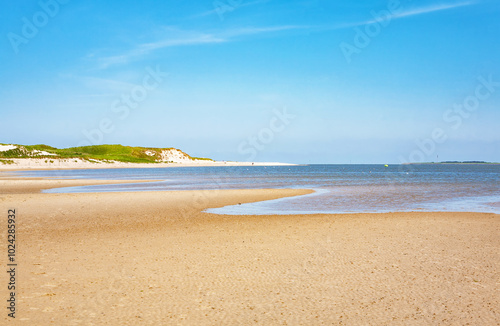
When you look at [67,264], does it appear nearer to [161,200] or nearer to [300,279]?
[300,279]

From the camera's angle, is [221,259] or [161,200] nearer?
[221,259]

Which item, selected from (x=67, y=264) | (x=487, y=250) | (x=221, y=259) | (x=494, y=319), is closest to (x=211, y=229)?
(x=221, y=259)

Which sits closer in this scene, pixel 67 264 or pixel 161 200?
pixel 67 264

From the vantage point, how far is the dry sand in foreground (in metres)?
7.40

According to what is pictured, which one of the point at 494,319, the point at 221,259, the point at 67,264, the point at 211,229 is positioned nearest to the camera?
the point at 494,319

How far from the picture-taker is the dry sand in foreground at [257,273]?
7398 millimetres

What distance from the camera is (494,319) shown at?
23.5ft

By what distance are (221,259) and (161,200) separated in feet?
58.4

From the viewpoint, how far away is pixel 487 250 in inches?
485

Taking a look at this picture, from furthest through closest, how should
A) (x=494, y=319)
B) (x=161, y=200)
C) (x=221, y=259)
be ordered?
(x=161, y=200) → (x=221, y=259) → (x=494, y=319)

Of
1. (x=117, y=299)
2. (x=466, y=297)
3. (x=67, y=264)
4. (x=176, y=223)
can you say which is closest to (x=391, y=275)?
(x=466, y=297)

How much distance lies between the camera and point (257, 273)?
9969 millimetres

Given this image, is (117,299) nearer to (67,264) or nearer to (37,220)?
(67,264)

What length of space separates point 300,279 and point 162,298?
3.25m
